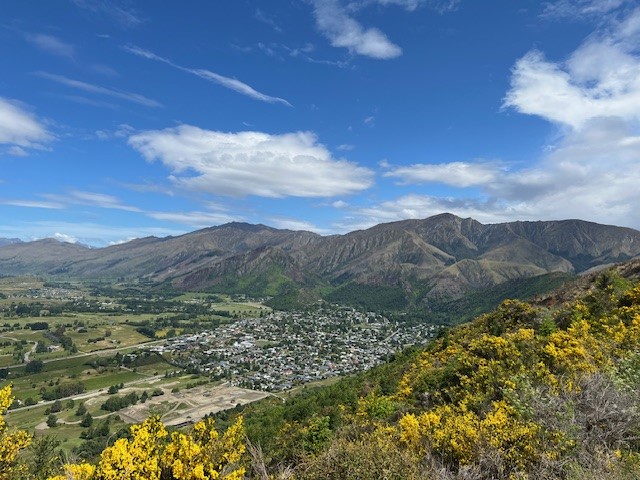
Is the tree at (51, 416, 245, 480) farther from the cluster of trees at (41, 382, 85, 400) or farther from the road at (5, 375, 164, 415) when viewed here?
the cluster of trees at (41, 382, 85, 400)

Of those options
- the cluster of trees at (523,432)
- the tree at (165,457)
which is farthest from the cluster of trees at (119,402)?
the tree at (165,457)

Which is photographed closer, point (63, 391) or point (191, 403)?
point (191, 403)

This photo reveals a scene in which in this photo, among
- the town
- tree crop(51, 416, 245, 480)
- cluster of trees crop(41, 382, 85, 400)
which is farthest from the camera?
the town

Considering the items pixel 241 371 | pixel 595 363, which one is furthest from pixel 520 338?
pixel 241 371

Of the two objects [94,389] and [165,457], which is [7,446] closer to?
[165,457]

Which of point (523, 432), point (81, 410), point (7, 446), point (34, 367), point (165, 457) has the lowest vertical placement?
point (81, 410)

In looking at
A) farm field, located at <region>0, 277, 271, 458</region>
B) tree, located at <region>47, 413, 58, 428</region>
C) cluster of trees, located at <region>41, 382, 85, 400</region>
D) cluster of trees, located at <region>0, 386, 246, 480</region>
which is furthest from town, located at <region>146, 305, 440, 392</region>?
cluster of trees, located at <region>0, 386, 246, 480</region>

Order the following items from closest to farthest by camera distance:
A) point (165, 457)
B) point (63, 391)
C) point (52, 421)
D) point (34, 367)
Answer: point (165, 457), point (52, 421), point (63, 391), point (34, 367)

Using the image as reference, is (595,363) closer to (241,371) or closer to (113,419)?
(113,419)

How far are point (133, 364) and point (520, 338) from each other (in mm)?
159410

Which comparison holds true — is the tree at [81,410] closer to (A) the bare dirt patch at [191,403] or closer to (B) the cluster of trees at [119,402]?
(B) the cluster of trees at [119,402]

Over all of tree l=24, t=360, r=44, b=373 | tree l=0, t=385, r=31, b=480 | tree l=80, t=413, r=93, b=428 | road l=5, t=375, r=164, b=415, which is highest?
tree l=0, t=385, r=31, b=480

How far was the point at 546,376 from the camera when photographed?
61.2ft

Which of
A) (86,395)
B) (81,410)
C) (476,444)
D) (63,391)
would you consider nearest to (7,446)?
(476,444)
